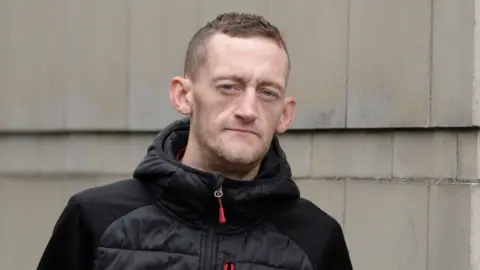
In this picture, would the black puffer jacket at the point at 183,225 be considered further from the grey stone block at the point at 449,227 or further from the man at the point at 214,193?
the grey stone block at the point at 449,227

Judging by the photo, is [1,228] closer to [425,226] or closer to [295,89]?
[295,89]

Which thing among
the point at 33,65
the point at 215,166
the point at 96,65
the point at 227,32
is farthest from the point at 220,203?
the point at 33,65

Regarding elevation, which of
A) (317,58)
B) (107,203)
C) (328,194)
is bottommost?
(328,194)

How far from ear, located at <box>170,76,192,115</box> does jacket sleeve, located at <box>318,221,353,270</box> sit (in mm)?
636

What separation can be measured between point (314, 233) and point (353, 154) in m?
1.52

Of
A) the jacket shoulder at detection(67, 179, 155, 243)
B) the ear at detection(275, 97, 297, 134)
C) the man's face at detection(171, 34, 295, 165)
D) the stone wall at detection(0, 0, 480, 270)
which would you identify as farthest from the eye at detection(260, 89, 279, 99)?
the stone wall at detection(0, 0, 480, 270)

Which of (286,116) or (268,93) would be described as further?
(286,116)

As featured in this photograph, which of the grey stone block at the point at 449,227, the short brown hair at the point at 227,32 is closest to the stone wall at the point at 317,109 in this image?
the grey stone block at the point at 449,227

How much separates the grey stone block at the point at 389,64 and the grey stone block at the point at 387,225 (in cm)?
30

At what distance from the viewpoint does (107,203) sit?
3.01m

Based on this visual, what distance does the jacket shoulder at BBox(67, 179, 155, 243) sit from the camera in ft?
9.75

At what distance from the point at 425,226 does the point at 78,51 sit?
232cm

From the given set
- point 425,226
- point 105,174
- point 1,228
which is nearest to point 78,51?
point 105,174

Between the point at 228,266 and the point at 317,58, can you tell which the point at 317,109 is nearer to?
the point at 317,58
